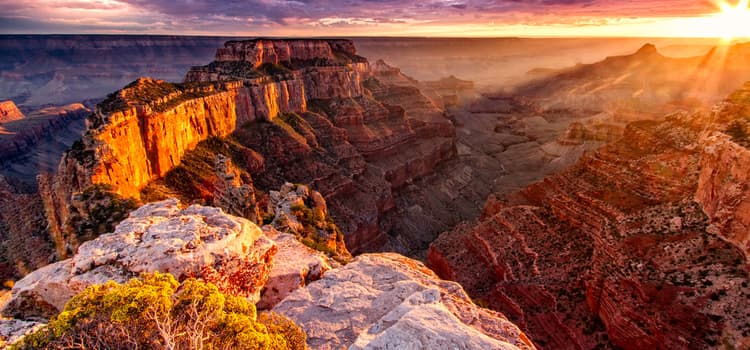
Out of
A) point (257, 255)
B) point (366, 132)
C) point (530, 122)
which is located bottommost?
point (530, 122)

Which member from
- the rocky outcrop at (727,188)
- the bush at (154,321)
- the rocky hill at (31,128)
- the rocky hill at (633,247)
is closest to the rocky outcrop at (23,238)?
the bush at (154,321)

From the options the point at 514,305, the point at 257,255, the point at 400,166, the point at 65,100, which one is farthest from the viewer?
the point at 65,100

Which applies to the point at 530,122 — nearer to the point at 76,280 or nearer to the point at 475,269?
the point at 475,269

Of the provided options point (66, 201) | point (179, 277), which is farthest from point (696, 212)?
point (66, 201)

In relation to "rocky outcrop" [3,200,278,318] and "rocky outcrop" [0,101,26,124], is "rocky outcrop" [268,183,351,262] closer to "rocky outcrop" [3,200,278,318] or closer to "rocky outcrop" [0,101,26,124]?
"rocky outcrop" [3,200,278,318]

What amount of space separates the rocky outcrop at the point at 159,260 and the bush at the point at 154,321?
2.22 meters

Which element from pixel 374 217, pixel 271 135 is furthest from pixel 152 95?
pixel 374 217

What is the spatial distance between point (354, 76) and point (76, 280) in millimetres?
80792

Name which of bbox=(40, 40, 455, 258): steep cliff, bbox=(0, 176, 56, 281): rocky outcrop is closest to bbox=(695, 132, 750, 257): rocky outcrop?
bbox=(40, 40, 455, 258): steep cliff

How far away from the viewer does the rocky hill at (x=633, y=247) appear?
80.6 feet

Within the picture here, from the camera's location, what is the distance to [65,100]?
19338 cm

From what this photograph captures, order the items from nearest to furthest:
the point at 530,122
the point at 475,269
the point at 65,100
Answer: the point at 475,269 < the point at 530,122 < the point at 65,100

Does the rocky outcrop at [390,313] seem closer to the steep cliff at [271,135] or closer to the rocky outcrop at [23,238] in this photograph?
the steep cliff at [271,135]

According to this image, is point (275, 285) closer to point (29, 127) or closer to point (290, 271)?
point (290, 271)
